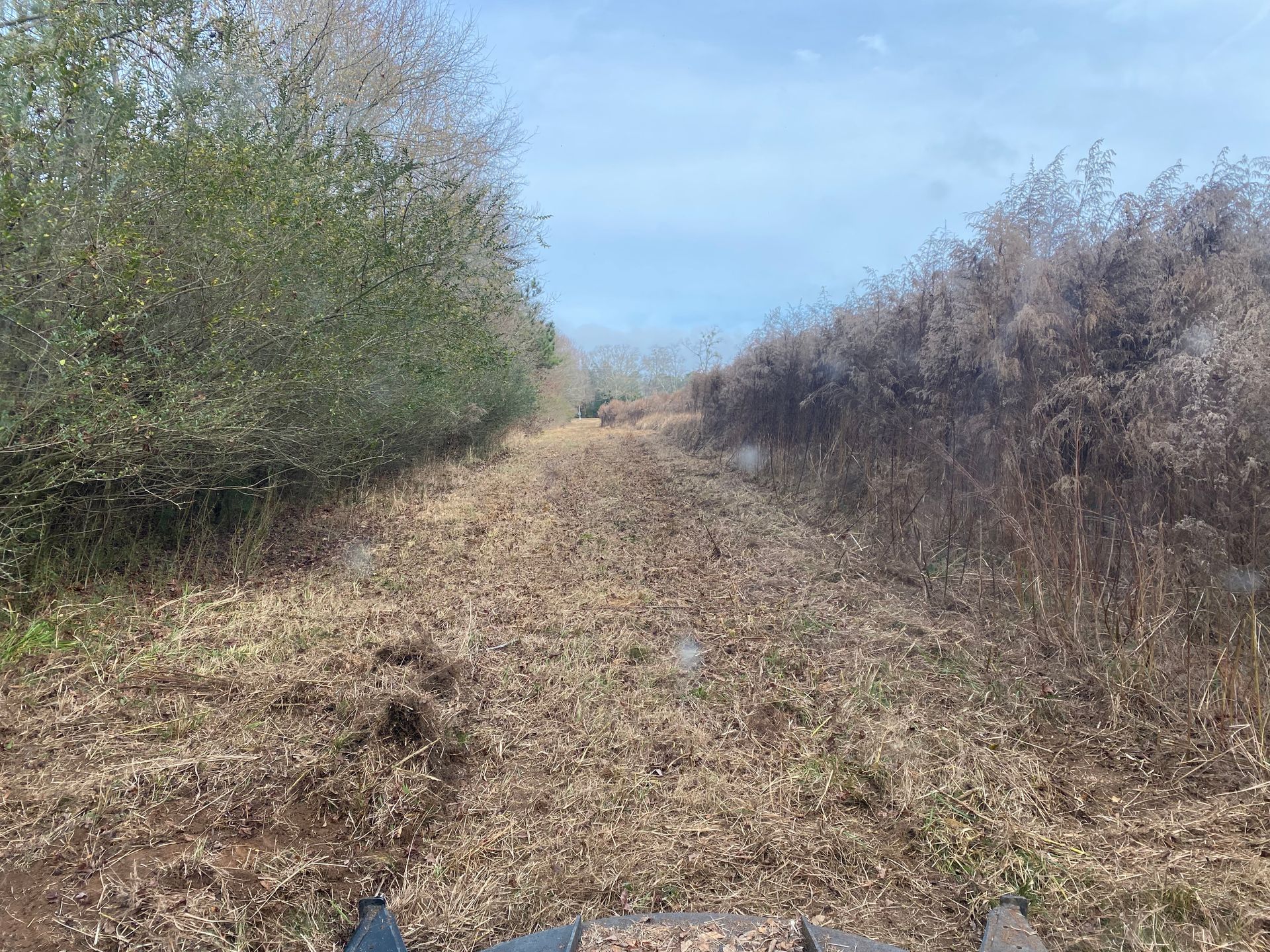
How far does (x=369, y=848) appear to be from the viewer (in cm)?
273

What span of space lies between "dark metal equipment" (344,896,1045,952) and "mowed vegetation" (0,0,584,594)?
2.76 m

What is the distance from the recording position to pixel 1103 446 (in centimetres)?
471

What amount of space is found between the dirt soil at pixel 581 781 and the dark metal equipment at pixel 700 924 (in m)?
0.10

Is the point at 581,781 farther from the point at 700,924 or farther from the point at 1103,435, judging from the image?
the point at 1103,435

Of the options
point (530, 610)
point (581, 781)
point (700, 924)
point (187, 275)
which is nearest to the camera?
point (700, 924)

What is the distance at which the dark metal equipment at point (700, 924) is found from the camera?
2217 millimetres

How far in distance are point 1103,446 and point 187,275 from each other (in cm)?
602

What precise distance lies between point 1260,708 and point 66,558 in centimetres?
673

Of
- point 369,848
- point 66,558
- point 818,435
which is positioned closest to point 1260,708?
point 369,848

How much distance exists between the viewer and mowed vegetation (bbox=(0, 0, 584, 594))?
138 inches

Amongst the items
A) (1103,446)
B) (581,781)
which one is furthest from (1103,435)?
(581,781)

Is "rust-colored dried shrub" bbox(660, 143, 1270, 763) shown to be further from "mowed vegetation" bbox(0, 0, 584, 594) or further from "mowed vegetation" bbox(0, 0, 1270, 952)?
"mowed vegetation" bbox(0, 0, 584, 594)

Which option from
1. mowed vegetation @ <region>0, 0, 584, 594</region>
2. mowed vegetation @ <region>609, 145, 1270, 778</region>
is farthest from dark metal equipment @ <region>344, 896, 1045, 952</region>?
mowed vegetation @ <region>0, 0, 584, 594</region>

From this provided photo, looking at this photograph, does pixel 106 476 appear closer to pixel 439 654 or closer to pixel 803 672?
pixel 439 654
